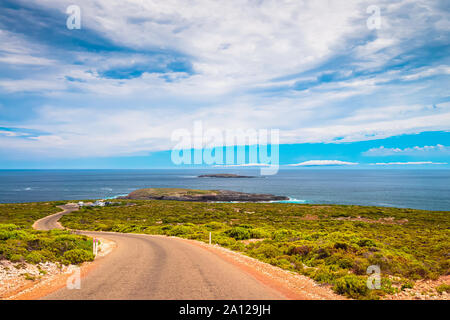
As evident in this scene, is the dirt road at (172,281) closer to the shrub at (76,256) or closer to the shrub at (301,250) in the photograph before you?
the shrub at (76,256)

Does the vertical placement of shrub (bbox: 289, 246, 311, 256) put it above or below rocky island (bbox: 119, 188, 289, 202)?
above

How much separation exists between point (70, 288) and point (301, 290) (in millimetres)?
8433

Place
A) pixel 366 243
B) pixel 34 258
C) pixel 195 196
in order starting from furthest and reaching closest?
1. pixel 195 196
2. pixel 366 243
3. pixel 34 258

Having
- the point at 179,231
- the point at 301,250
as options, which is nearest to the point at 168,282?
the point at 301,250

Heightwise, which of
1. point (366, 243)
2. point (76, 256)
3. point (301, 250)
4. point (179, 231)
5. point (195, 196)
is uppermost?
point (76, 256)

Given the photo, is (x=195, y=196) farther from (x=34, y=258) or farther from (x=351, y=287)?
(x=351, y=287)

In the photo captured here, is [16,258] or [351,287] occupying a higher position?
[16,258]

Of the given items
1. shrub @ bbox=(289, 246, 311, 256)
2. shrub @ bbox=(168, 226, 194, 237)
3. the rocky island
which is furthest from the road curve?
the rocky island

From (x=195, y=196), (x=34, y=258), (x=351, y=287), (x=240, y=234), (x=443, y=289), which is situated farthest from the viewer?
(x=195, y=196)

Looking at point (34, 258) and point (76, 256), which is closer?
point (34, 258)

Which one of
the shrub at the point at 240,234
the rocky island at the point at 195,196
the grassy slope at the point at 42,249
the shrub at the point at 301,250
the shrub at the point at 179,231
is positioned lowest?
the rocky island at the point at 195,196

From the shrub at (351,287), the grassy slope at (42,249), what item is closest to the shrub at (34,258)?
the grassy slope at (42,249)

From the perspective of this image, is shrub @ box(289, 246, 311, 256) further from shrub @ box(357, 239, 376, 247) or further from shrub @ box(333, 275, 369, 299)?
shrub @ box(333, 275, 369, 299)
